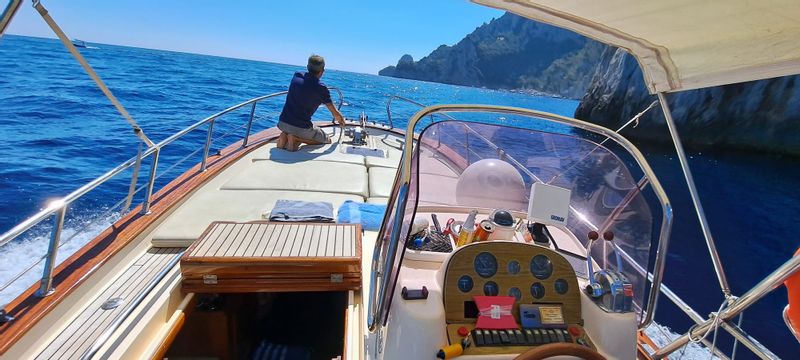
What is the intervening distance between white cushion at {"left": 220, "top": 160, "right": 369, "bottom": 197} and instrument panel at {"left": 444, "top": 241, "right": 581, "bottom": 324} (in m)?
2.63

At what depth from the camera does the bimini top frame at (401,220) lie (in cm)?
175

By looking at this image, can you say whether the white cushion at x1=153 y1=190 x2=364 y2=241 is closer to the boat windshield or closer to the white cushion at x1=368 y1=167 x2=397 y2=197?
the white cushion at x1=368 y1=167 x2=397 y2=197

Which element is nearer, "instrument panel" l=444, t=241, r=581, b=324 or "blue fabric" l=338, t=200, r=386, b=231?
"instrument panel" l=444, t=241, r=581, b=324

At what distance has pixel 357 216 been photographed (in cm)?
361

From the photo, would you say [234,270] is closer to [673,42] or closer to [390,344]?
[390,344]

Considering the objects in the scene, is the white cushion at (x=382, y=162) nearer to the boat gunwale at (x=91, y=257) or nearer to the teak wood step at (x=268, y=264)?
the boat gunwale at (x=91, y=257)

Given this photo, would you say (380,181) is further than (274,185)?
Yes

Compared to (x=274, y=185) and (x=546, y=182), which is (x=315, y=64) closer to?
(x=274, y=185)

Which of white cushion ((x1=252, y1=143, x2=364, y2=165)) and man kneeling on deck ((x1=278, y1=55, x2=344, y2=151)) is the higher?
man kneeling on deck ((x1=278, y1=55, x2=344, y2=151))

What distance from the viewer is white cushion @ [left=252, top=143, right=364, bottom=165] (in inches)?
218

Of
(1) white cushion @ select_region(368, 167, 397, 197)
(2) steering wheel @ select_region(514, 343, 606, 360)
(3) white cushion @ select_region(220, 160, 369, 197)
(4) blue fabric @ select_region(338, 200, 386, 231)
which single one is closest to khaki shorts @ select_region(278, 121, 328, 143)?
(3) white cushion @ select_region(220, 160, 369, 197)

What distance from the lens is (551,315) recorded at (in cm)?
190

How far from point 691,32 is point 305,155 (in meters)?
4.69

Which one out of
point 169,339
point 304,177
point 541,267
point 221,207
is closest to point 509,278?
point 541,267
